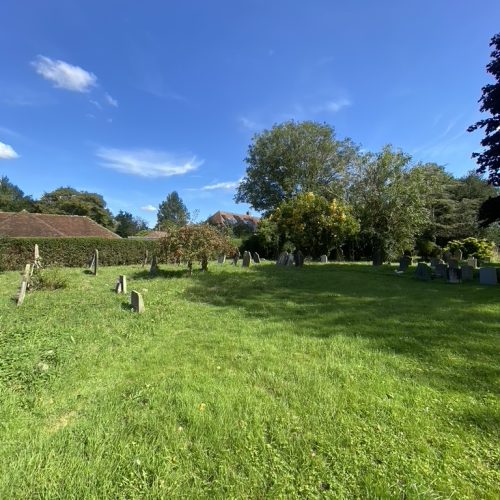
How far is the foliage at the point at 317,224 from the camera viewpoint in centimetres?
1906

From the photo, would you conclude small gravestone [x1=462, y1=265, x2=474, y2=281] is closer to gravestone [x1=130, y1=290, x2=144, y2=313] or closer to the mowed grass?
the mowed grass

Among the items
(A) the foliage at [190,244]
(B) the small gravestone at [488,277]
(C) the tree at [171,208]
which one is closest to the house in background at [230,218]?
(C) the tree at [171,208]

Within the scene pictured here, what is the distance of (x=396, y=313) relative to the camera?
23.3ft

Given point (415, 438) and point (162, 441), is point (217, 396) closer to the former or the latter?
point (162, 441)

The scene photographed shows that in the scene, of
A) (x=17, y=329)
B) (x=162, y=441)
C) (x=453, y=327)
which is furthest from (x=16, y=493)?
(x=453, y=327)

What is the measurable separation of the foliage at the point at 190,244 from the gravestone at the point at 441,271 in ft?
27.5

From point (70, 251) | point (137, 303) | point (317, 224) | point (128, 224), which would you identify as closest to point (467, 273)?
point (317, 224)

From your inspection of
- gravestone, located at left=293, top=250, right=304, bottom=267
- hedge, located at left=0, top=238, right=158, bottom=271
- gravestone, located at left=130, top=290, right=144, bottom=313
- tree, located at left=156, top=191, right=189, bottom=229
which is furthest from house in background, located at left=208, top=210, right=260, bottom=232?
gravestone, located at left=130, top=290, right=144, bottom=313

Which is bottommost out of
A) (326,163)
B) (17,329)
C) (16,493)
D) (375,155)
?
(16,493)

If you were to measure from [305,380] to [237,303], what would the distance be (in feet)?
14.9

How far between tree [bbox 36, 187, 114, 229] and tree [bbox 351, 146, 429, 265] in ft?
152

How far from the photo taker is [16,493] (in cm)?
227

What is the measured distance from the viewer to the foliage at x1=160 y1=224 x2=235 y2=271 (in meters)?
13.4

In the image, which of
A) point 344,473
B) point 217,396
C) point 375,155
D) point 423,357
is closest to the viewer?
point 344,473
